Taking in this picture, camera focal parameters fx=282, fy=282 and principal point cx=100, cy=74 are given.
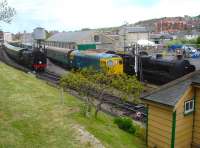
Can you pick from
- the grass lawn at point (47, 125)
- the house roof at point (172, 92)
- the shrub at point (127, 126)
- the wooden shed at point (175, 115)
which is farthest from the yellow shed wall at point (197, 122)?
the shrub at point (127, 126)

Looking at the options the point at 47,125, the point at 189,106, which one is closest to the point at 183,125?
the point at 189,106

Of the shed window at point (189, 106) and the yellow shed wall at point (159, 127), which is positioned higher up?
the shed window at point (189, 106)

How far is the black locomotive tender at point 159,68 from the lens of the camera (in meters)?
24.9

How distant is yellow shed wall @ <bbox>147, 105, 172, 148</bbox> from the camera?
1326cm

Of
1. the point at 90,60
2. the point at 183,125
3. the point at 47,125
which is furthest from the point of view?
the point at 90,60

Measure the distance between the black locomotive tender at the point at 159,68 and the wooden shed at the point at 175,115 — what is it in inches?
414

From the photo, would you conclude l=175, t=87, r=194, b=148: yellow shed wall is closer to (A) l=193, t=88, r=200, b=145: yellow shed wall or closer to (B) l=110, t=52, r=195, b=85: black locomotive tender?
(A) l=193, t=88, r=200, b=145: yellow shed wall

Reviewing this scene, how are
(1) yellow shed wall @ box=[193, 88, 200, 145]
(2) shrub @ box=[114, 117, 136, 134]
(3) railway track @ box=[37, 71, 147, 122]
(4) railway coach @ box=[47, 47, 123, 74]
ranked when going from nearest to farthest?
(1) yellow shed wall @ box=[193, 88, 200, 145] → (2) shrub @ box=[114, 117, 136, 134] → (3) railway track @ box=[37, 71, 147, 122] → (4) railway coach @ box=[47, 47, 123, 74]

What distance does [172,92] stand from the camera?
1383cm

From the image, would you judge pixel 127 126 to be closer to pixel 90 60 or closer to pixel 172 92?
pixel 172 92

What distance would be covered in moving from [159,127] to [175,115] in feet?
3.98

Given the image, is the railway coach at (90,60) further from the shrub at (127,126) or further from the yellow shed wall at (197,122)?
the yellow shed wall at (197,122)

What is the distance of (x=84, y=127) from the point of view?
14.3 m

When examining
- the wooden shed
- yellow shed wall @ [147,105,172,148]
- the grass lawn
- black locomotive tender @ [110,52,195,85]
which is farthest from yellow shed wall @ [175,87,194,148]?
black locomotive tender @ [110,52,195,85]
